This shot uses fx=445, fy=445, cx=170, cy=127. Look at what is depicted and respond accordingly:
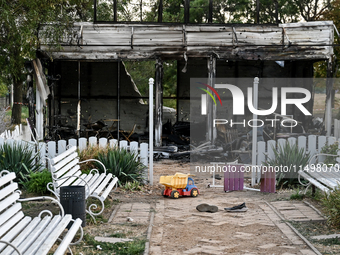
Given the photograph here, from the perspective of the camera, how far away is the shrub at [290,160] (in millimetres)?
9109

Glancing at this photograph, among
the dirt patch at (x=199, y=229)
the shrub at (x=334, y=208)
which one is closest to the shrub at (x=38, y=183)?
the dirt patch at (x=199, y=229)

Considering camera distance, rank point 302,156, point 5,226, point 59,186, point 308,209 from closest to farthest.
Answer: point 5,226 → point 59,186 → point 308,209 → point 302,156

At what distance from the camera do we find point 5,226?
14.0 feet

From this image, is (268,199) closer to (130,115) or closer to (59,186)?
(59,186)

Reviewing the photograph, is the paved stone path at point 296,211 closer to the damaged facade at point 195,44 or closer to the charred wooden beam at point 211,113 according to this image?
the charred wooden beam at point 211,113

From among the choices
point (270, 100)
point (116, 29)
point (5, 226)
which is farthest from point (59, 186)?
point (270, 100)

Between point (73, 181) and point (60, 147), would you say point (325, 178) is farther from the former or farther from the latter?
point (60, 147)

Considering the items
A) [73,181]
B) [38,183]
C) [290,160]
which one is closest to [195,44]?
[290,160]

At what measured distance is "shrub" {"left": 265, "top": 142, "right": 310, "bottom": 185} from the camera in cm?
911

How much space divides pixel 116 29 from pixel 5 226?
11.4 meters

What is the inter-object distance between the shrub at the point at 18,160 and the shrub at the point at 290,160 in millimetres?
4866

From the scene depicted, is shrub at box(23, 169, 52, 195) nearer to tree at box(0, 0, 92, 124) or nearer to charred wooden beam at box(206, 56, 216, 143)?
tree at box(0, 0, 92, 124)

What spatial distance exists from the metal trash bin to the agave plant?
273 centimetres

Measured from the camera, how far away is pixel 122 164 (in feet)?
30.0
